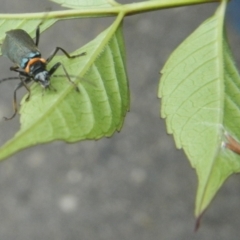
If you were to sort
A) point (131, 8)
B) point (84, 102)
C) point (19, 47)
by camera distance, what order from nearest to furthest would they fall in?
point (84, 102), point (131, 8), point (19, 47)

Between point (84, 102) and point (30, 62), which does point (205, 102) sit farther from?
point (30, 62)

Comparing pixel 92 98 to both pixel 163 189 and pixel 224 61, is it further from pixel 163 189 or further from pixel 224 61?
pixel 163 189

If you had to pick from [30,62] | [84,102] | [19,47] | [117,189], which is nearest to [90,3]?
[84,102]

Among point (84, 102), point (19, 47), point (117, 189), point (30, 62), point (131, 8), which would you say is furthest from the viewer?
point (117, 189)

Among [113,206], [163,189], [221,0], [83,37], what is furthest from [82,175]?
[221,0]

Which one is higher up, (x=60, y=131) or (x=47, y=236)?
(x=60, y=131)

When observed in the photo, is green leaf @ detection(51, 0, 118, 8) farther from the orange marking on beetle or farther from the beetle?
the orange marking on beetle
